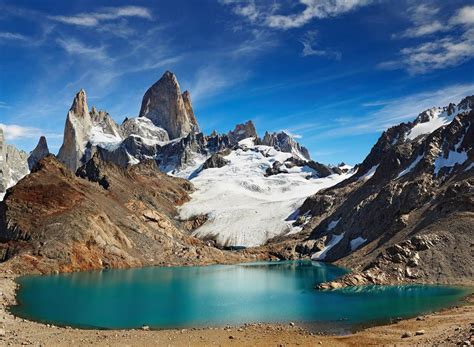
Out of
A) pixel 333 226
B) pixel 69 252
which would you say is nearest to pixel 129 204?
pixel 69 252

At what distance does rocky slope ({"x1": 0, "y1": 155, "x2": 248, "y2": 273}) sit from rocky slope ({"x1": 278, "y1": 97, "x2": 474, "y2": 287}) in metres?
32.1

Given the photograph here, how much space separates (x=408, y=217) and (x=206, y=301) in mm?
49041

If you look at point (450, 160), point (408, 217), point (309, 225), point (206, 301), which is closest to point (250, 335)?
point (206, 301)

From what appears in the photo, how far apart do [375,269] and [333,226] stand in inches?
2252

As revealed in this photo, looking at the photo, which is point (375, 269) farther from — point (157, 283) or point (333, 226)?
point (333, 226)

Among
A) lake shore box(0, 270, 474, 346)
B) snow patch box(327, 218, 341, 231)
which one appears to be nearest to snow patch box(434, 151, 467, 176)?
snow patch box(327, 218, 341, 231)

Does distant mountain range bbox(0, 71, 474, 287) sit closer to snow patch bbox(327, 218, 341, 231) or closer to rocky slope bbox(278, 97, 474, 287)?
rocky slope bbox(278, 97, 474, 287)

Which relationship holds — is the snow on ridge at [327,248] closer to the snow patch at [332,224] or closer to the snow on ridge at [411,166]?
the snow patch at [332,224]

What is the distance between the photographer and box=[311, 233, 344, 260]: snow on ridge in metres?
115

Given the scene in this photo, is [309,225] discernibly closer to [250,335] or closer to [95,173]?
[95,173]

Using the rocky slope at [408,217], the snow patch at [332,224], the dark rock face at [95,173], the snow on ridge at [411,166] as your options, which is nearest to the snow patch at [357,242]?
the rocky slope at [408,217]

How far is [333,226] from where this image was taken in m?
126

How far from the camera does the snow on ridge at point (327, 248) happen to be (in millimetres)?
114644

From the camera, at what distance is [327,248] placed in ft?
384
